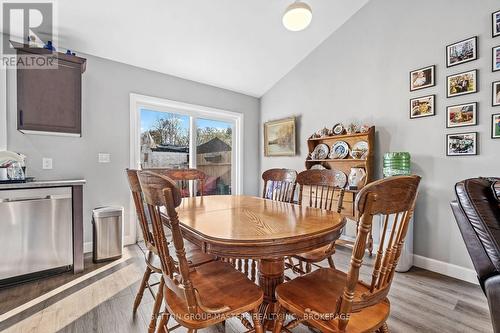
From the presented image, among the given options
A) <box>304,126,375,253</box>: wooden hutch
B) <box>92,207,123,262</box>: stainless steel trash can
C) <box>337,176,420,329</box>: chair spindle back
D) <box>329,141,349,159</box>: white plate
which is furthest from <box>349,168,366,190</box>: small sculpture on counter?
<box>92,207,123,262</box>: stainless steel trash can

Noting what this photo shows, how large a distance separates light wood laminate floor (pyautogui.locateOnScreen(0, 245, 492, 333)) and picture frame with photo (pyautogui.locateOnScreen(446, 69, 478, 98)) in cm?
185

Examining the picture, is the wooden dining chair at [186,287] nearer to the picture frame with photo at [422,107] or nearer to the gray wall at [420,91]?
the gray wall at [420,91]

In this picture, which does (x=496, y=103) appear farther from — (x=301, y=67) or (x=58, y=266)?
(x=58, y=266)

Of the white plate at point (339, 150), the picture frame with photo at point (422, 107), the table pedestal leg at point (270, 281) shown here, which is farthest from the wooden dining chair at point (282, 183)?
the picture frame with photo at point (422, 107)

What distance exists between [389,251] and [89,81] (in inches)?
141

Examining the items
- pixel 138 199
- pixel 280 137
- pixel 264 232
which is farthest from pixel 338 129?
pixel 138 199

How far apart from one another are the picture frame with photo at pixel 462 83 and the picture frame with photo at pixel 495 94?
0.40ft

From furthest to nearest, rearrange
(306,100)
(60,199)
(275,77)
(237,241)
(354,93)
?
(275,77) → (306,100) → (354,93) → (60,199) → (237,241)

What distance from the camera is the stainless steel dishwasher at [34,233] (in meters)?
2.11

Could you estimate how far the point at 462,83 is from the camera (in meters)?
2.34

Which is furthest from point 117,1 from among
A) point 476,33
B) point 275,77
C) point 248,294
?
point 476,33

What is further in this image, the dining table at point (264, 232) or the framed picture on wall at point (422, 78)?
the framed picture on wall at point (422, 78)

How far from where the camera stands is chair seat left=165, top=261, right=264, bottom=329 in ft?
3.28

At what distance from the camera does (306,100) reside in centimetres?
389
